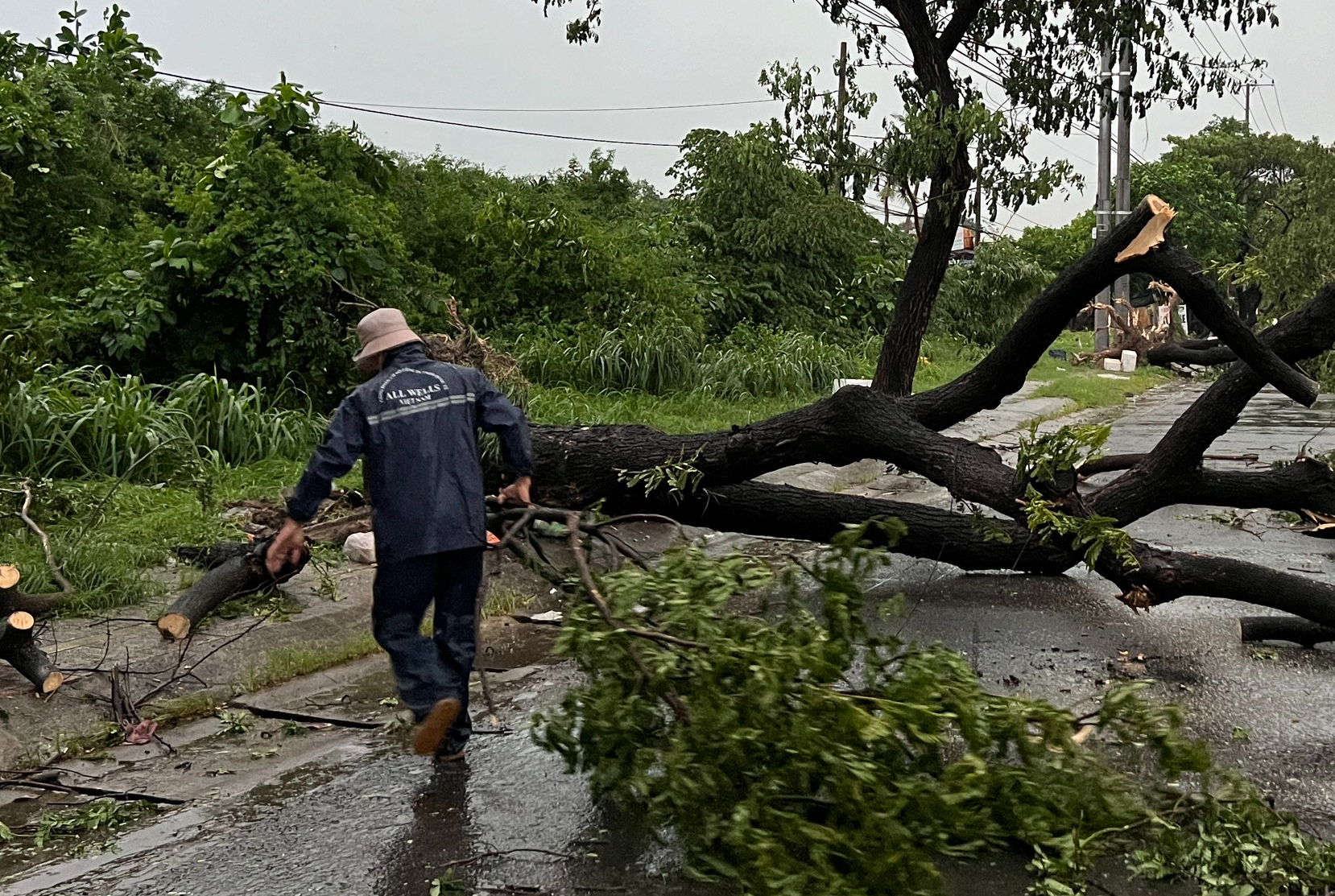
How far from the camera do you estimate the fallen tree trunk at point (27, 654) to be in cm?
491

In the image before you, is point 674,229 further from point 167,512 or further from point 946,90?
point 167,512

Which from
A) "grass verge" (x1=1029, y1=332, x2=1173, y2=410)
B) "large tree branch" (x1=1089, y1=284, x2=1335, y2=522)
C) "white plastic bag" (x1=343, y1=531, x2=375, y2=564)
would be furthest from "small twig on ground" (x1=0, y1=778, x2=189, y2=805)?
"grass verge" (x1=1029, y1=332, x2=1173, y2=410)

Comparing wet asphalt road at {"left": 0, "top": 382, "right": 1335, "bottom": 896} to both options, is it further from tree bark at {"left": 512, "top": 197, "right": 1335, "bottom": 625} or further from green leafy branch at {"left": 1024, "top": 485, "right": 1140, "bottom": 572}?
green leafy branch at {"left": 1024, "top": 485, "right": 1140, "bottom": 572}

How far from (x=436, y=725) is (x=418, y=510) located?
73 cm

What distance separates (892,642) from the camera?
423 centimetres

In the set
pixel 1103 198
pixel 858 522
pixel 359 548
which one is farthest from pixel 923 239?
pixel 1103 198

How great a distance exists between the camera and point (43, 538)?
5617 millimetres

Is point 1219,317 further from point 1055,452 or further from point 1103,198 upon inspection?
point 1103,198

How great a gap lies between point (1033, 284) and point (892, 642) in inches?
913

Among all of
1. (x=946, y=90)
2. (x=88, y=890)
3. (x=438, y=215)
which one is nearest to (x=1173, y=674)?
(x=88, y=890)

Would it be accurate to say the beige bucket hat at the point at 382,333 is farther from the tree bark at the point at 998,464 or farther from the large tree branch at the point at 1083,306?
the large tree branch at the point at 1083,306

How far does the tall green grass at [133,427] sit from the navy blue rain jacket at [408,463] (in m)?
3.18

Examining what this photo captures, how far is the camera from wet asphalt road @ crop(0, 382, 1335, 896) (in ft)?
12.5

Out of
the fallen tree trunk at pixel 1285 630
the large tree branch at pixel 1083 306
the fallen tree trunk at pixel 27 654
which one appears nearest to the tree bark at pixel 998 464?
the large tree branch at pixel 1083 306
